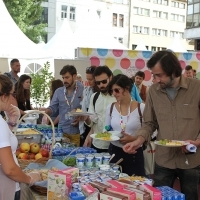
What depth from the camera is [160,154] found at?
112 inches

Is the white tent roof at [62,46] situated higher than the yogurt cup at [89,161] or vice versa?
the white tent roof at [62,46]

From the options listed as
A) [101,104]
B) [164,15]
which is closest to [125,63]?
[101,104]

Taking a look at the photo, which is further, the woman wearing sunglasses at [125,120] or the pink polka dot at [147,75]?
the pink polka dot at [147,75]

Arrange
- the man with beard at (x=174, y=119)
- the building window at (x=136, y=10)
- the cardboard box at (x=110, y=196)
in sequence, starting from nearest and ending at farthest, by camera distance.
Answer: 1. the cardboard box at (x=110, y=196)
2. the man with beard at (x=174, y=119)
3. the building window at (x=136, y=10)

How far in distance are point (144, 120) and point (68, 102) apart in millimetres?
1876

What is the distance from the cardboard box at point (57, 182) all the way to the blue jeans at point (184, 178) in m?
0.97

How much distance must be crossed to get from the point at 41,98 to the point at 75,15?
24882 millimetres

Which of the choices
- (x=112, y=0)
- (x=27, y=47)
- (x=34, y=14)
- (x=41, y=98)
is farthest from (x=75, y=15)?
(x=41, y=98)

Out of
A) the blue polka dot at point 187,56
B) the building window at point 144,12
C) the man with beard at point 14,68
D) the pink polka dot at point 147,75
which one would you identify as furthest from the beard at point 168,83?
the building window at point 144,12

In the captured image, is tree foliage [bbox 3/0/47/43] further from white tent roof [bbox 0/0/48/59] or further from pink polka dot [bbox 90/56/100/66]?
pink polka dot [bbox 90/56/100/66]

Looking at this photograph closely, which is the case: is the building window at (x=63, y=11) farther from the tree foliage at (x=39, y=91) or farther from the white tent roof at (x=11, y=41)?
the tree foliage at (x=39, y=91)

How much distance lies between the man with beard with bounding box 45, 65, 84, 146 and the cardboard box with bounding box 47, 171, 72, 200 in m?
2.26

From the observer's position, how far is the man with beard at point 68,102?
4.54m

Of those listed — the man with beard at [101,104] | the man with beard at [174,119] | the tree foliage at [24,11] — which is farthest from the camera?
the tree foliage at [24,11]
